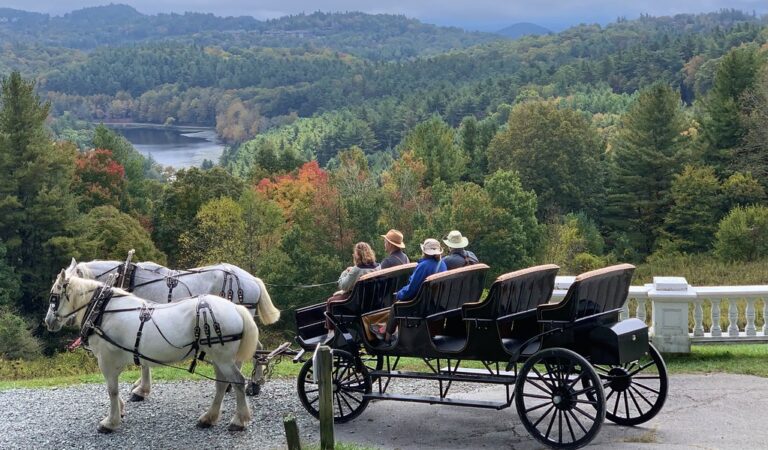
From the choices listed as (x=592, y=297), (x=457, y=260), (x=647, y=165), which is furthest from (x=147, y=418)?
(x=647, y=165)

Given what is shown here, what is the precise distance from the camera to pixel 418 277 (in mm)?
10258

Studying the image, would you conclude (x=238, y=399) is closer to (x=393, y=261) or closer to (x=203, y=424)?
(x=203, y=424)

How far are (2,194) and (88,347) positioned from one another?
39.8 metres

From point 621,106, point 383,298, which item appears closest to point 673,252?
point 383,298

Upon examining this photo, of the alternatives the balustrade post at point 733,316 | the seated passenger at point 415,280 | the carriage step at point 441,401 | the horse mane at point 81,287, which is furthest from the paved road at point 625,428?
the horse mane at point 81,287

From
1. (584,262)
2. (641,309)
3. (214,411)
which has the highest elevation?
(641,309)

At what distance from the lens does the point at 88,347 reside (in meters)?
10.8

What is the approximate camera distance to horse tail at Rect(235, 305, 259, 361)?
10375mm

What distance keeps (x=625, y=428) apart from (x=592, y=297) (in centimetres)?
156

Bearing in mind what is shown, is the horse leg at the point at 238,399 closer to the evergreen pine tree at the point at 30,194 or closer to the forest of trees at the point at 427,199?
the forest of trees at the point at 427,199

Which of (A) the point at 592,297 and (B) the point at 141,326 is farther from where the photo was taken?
(B) the point at 141,326

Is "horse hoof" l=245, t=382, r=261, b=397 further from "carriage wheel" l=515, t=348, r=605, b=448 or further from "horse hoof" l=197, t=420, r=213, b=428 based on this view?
"carriage wheel" l=515, t=348, r=605, b=448

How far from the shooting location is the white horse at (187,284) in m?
12.1

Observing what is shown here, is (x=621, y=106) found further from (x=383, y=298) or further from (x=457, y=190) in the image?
(x=383, y=298)
